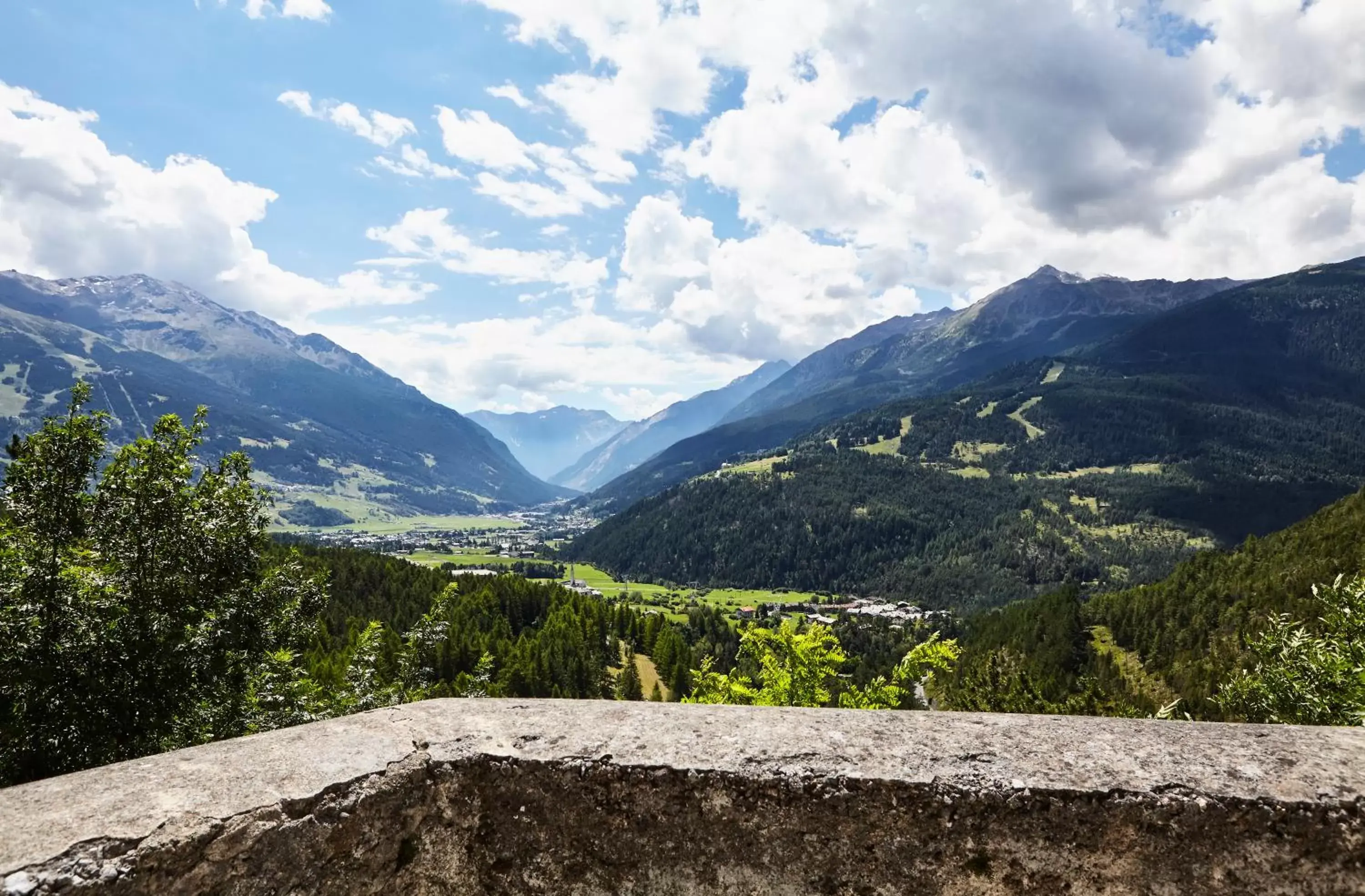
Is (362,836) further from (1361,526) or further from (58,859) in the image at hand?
(1361,526)

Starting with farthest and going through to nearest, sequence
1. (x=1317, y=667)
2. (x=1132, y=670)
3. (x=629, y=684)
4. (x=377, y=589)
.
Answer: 1. (x=377, y=589)
2. (x=1132, y=670)
3. (x=629, y=684)
4. (x=1317, y=667)

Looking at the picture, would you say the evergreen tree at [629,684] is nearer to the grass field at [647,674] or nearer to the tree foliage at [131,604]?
the grass field at [647,674]

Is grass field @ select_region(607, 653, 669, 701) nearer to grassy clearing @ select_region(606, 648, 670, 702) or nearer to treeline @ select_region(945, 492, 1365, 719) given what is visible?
grassy clearing @ select_region(606, 648, 670, 702)

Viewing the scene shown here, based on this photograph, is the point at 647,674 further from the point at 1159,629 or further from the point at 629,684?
the point at 1159,629

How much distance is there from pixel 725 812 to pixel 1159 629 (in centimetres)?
12099

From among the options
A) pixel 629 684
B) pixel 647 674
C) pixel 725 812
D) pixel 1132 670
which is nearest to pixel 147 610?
pixel 725 812

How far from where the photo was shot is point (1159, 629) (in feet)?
325

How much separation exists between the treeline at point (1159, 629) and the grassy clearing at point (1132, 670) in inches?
7.7

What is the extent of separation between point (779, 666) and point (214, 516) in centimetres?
968

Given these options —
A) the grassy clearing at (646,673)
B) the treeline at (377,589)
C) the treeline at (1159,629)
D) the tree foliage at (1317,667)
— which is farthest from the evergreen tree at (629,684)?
the tree foliage at (1317,667)

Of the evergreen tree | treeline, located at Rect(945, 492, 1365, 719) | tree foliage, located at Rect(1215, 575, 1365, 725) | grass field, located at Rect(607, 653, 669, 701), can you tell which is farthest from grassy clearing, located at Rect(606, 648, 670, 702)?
tree foliage, located at Rect(1215, 575, 1365, 725)

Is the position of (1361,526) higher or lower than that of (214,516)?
lower

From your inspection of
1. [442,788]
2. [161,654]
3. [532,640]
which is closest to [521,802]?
[442,788]

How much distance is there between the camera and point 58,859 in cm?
253
